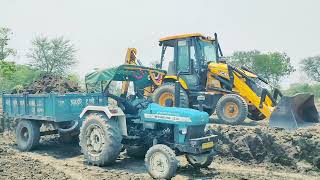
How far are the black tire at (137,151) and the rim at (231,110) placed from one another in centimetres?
286

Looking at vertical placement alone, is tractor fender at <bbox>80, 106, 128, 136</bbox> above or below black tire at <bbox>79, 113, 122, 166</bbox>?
above

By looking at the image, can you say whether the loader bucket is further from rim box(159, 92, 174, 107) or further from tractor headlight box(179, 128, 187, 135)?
rim box(159, 92, 174, 107)

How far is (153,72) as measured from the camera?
10250 mm

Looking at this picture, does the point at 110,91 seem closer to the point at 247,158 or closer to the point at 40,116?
the point at 40,116

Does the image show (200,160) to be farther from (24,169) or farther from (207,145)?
(24,169)

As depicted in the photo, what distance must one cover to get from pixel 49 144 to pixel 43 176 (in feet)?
14.2

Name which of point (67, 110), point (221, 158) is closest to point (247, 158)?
point (221, 158)

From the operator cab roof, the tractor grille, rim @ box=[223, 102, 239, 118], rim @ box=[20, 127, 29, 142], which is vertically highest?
the operator cab roof

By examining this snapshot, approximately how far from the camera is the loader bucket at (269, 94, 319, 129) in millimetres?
9719

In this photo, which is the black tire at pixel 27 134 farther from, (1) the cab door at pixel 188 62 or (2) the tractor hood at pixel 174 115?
(1) the cab door at pixel 188 62

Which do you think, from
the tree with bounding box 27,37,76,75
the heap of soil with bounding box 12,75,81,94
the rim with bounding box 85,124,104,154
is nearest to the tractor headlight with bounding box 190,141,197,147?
the rim with bounding box 85,124,104,154

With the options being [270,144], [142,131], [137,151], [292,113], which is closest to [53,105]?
[137,151]

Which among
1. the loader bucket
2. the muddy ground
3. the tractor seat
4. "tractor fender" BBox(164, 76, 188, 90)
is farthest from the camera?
"tractor fender" BBox(164, 76, 188, 90)

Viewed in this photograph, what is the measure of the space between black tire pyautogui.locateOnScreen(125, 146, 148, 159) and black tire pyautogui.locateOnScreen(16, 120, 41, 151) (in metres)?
2.88
